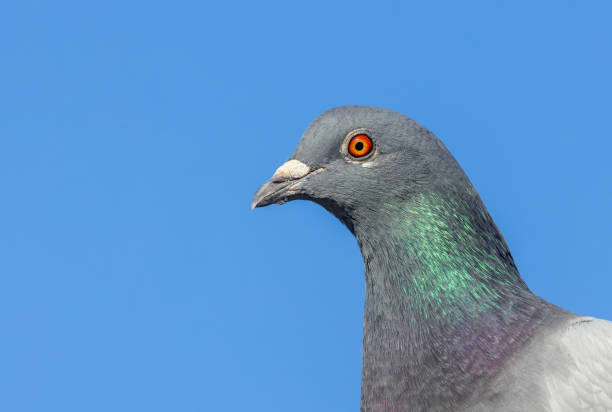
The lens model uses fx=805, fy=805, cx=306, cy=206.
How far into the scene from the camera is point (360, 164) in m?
5.29

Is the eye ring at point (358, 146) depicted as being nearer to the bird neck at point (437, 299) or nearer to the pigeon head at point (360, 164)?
the pigeon head at point (360, 164)

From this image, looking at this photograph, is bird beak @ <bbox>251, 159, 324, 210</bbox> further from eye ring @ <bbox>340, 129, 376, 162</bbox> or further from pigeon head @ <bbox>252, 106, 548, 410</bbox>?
eye ring @ <bbox>340, 129, 376, 162</bbox>

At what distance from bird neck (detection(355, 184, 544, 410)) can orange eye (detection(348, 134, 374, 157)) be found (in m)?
0.35

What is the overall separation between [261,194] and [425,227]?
115 centimetres

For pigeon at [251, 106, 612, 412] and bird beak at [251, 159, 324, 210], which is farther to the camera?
Answer: bird beak at [251, 159, 324, 210]

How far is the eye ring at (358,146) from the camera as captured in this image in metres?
5.28

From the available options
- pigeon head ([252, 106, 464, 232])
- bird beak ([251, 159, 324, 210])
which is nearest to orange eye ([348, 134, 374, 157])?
pigeon head ([252, 106, 464, 232])

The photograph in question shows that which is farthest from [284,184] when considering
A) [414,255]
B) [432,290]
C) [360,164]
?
[432,290]

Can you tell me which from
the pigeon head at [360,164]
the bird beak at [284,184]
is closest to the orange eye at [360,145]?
the pigeon head at [360,164]

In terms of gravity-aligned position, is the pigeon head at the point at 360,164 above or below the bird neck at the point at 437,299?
above

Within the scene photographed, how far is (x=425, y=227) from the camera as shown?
16.7ft

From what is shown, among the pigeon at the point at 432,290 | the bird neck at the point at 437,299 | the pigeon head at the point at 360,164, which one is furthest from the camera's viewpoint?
the pigeon head at the point at 360,164

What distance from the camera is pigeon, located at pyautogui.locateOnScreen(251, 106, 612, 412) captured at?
4566mm

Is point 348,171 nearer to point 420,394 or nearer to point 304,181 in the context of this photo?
point 304,181
